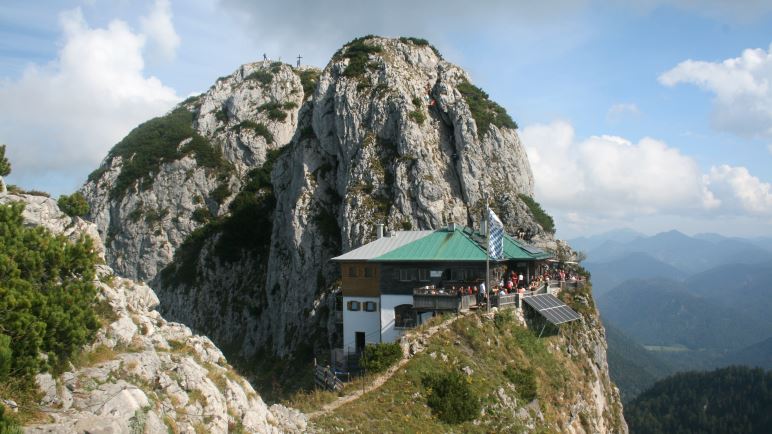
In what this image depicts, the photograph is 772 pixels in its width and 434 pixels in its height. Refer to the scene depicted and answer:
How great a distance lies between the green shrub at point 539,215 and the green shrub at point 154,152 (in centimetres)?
5617

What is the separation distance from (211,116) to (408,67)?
56.9 meters

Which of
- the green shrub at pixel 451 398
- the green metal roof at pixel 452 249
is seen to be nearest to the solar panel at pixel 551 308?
the green metal roof at pixel 452 249

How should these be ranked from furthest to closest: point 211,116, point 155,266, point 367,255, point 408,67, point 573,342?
point 211,116 → point 155,266 → point 408,67 → point 367,255 → point 573,342

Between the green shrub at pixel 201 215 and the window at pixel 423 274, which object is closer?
the window at pixel 423 274

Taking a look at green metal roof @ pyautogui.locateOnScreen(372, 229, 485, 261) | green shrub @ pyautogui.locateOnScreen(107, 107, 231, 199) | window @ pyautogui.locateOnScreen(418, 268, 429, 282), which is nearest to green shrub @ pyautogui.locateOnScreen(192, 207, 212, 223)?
green shrub @ pyautogui.locateOnScreen(107, 107, 231, 199)

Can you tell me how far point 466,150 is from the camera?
6162cm

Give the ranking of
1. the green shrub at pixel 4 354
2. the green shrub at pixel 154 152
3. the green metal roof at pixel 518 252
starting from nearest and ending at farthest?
1. the green shrub at pixel 4 354
2. the green metal roof at pixel 518 252
3. the green shrub at pixel 154 152

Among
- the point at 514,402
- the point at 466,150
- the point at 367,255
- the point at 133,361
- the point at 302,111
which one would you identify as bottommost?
the point at 514,402

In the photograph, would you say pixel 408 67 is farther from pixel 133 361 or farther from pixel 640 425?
pixel 640 425

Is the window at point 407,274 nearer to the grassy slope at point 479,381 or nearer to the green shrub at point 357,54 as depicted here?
the grassy slope at point 479,381

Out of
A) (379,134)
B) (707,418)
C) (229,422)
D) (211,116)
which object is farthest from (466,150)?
(707,418)

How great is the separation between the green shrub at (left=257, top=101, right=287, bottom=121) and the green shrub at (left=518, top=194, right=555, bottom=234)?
5667cm

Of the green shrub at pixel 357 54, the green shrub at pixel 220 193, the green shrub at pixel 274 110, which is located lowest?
the green shrub at pixel 220 193

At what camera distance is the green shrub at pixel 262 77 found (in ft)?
378
